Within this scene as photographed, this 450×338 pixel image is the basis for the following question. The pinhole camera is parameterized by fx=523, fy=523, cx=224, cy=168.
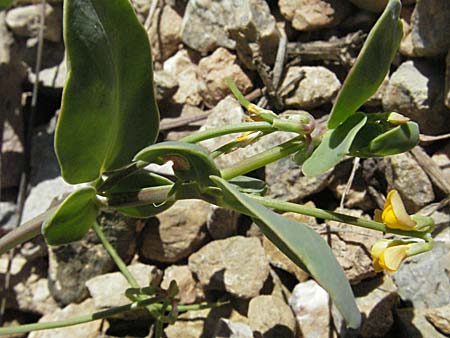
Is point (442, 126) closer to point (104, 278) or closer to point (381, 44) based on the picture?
point (381, 44)

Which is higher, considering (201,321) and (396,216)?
(396,216)

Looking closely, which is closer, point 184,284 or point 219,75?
point 184,284

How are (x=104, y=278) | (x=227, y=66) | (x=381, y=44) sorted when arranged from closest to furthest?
(x=381, y=44)
(x=104, y=278)
(x=227, y=66)

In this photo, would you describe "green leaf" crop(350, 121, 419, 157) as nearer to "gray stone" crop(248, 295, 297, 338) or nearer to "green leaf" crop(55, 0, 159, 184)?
"green leaf" crop(55, 0, 159, 184)

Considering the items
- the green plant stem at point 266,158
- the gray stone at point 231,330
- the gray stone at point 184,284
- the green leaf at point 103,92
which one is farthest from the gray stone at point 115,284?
the green plant stem at point 266,158

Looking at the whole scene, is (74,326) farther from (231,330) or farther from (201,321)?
(231,330)

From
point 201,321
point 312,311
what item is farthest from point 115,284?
point 312,311

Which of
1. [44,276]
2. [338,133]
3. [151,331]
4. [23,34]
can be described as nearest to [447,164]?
[338,133]
